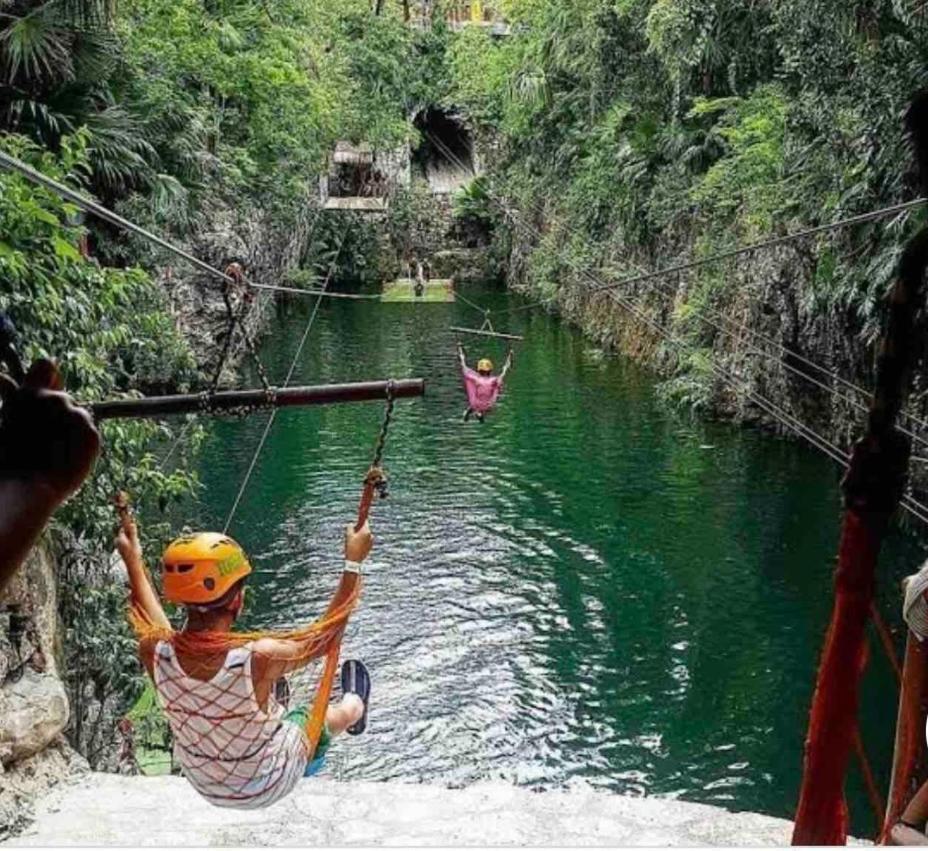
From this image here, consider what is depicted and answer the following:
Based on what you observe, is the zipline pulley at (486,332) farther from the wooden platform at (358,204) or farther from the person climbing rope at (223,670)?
the wooden platform at (358,204)

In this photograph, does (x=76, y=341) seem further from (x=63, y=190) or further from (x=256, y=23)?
(x=256, y=23)

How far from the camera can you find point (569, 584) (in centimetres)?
1359

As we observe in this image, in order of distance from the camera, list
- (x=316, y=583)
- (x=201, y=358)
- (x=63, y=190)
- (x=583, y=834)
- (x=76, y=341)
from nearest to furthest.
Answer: (x=63, y=190)
(x=583, y=834)
(x=76, y=341)
(x=316, y=583)
(x=201, y=358)

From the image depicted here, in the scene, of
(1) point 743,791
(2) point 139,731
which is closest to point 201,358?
(2) point 139,731

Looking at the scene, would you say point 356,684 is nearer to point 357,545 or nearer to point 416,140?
point 357,545

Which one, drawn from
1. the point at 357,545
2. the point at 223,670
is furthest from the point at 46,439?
the point at 357,545

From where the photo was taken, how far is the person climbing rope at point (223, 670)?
349 cm

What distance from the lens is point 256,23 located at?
24.2 metres

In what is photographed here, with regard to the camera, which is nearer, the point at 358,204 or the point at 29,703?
the point at 29,703

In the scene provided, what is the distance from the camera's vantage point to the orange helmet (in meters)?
3.43

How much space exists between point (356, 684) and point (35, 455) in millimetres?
4011

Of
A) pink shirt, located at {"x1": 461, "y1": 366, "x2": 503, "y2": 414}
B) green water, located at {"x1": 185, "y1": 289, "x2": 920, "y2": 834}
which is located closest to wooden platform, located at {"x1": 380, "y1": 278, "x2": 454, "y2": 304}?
green water, located at {"x1": 185, "y1": 289, "x2": 920, "y2": 834}

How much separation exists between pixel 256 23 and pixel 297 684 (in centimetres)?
1760

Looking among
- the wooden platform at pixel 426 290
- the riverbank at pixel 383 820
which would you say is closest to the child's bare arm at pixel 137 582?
the riverbank at pixel 383 820
